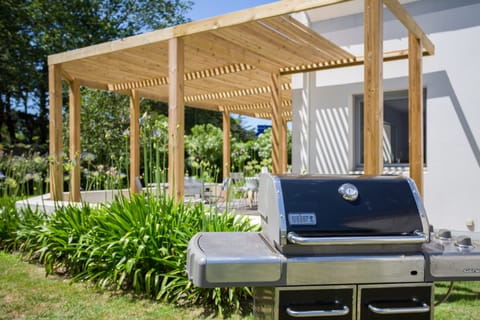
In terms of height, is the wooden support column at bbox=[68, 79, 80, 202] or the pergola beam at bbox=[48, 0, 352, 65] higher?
the pergola beam at bbox=[48, 0, 352, 65]

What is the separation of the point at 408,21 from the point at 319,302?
14.4 ft

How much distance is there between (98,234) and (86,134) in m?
10.7

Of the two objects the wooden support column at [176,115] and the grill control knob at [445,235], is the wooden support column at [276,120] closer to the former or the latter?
the wooden support column at [176,115]

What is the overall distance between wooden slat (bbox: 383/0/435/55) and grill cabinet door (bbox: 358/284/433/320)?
344 cm

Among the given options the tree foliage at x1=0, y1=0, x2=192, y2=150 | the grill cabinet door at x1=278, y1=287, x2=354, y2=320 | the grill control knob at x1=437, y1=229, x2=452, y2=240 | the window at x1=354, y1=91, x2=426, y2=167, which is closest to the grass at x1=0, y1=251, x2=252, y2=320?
the grill cabinet door at x1=278, y1=287, x2=354, y2=320

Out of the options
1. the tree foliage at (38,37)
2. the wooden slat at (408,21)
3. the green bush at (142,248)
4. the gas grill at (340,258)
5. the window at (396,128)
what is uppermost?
the tree foliage at (38,37)

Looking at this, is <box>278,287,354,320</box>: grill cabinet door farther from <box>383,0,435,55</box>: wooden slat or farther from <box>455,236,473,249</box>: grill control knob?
<box>383,0,435,55</box>: wooden slat

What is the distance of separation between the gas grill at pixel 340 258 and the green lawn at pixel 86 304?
1672 mm

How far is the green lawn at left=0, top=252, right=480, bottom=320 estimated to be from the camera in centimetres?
Answer: 344

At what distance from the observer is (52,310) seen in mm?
3605

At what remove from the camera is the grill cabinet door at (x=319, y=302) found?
6.04 ft

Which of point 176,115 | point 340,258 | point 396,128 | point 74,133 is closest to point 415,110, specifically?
point 396,128

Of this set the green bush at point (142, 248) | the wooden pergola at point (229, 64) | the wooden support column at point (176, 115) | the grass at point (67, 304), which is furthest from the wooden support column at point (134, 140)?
the grass at point (67, 304)

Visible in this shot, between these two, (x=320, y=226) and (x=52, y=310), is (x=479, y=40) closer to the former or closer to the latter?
(x=320, y=226)
